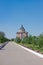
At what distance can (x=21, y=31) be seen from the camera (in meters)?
199

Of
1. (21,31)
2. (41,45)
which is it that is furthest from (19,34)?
(41,45)

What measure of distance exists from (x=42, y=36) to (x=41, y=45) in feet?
5.67

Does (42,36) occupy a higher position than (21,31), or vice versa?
(21,31)

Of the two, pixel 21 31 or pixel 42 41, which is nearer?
pixel 42 41

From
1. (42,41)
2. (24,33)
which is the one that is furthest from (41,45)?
(24,33)

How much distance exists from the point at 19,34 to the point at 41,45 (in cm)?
15898

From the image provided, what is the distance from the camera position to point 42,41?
124 ft

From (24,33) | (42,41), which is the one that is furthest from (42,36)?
(24,33)

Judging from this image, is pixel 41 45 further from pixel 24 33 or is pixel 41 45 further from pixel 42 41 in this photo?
pixel 24 33

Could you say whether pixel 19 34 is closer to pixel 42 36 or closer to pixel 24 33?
pixel 24 33

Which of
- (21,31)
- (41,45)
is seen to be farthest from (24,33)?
(41,45)

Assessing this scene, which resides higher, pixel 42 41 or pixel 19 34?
pixel 19 34

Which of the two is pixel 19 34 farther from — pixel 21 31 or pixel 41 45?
pixel 41 45

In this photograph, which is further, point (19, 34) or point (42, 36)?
→ point (19, 34)
